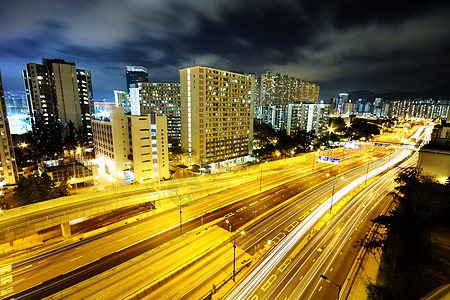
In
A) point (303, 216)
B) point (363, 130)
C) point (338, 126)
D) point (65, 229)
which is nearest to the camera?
point (65, 229)

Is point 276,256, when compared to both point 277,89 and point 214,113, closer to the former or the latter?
point 214,113

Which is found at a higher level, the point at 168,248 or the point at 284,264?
the point at 168,248

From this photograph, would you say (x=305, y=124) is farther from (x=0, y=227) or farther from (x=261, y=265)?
(x=0, y=227)

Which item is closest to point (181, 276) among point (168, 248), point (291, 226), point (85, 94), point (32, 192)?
point (168, 248)

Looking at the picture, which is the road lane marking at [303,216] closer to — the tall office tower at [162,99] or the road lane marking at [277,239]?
the road lane marking at [277,239]

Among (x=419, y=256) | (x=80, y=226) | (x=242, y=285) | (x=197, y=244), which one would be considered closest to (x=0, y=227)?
(x=80, y=226)

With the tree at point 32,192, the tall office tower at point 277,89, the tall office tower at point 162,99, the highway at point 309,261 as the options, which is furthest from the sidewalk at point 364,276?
the tall office tower at point 277,89

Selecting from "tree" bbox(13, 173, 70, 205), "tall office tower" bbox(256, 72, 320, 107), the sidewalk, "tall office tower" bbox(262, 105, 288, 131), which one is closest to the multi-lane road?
the sidewalk
